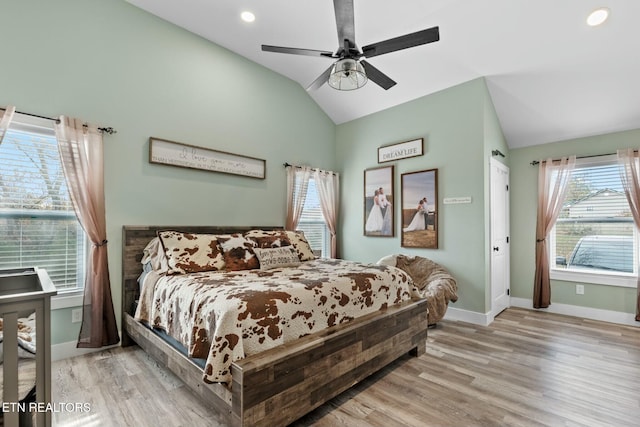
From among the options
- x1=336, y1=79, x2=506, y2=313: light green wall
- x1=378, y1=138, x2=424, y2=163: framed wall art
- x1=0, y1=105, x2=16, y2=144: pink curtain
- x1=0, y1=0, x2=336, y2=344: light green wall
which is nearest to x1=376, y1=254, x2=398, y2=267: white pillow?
x1=336, y1=79, x2=506, y2=313: light green wall

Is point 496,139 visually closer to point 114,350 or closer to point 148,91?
point 148,91

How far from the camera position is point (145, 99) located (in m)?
3.27

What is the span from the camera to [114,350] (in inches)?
115

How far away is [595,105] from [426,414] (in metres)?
4.13

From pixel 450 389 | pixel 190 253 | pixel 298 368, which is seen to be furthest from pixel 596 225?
pixel 190 253

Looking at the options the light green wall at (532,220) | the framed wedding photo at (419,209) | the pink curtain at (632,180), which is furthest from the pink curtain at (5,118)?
the pink curtain at (632,180)

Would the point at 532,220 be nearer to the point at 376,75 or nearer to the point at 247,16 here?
the point at 376,75

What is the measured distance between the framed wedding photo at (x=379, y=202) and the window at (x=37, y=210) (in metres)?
3.74

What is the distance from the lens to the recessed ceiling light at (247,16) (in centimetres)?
331

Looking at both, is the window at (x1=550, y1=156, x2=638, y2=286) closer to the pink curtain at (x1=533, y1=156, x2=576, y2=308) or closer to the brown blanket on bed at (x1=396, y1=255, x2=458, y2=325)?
the pink curtain at (x1=533, y1=156, x2=576, y2=308)

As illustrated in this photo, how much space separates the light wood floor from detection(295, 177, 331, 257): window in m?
2.48

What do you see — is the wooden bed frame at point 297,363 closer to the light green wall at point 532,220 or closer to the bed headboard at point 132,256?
the bed headboard at point 132,256

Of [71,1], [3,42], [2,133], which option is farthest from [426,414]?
[71,1]

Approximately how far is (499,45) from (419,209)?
2.15 m
